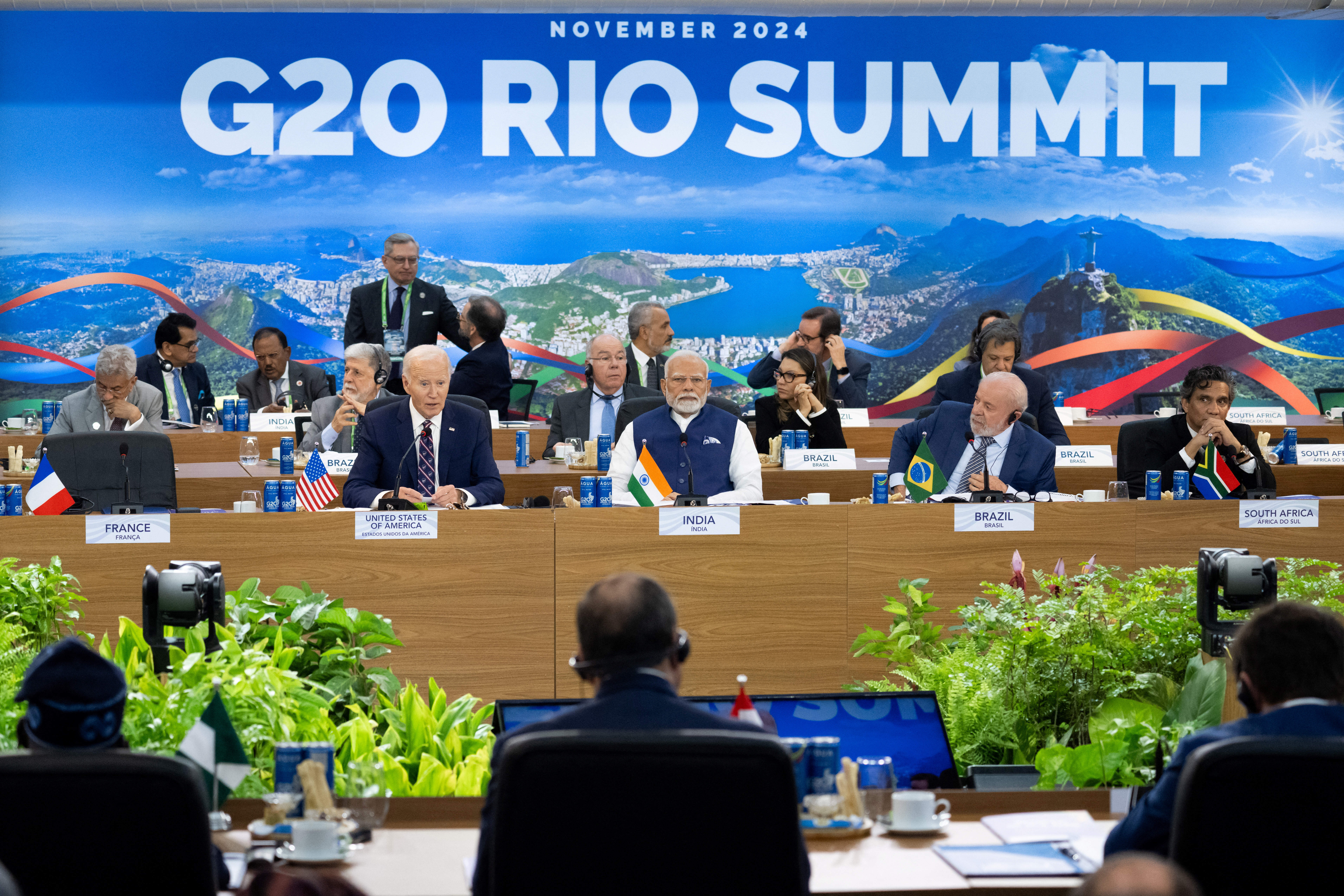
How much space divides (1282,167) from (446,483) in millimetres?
7998

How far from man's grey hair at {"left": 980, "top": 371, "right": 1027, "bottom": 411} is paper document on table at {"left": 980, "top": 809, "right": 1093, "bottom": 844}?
9.69 feet

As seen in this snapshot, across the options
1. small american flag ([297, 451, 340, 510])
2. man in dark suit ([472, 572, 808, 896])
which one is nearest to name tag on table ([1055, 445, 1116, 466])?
small american flag ([297, 451, 340, 510])

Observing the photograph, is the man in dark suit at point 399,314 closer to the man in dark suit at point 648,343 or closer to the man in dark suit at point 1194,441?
the man in dark suit at point 648,343

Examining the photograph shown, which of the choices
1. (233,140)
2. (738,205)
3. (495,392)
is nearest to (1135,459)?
(495,392)

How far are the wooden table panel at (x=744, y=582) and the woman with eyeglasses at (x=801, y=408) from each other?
1.92m

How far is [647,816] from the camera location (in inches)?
59.8

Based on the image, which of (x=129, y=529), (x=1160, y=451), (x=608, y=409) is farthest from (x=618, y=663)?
(x=608, y=409)

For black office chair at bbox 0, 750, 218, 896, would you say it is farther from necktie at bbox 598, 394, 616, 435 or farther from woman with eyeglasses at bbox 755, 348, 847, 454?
necktie at bbox 598, 394, 616, 435

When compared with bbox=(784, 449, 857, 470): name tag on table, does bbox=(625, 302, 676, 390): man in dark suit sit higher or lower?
higher

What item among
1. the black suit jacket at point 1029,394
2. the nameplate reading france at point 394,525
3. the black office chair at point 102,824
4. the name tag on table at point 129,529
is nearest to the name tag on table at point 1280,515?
the black suit jacket at point 1029,394

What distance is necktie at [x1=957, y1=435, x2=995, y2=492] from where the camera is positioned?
202 inches

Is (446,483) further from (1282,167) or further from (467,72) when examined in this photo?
(1282,167)

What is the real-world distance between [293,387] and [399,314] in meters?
0.99

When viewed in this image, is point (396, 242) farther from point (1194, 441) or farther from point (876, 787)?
point (876, 787)
